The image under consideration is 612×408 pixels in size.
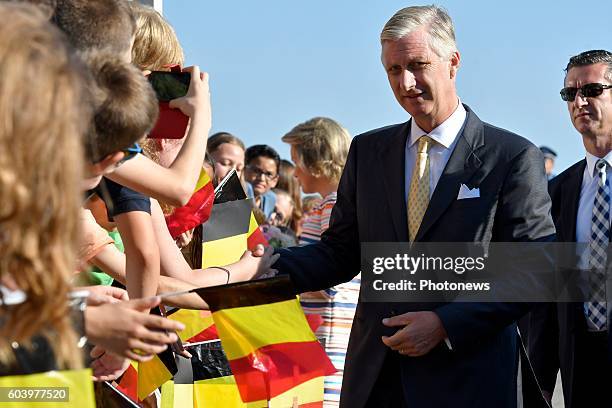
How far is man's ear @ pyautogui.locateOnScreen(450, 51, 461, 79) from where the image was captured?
4875 millimetres

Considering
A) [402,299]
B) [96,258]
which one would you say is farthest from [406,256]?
[96,258]

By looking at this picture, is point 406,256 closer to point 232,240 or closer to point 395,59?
point 395,59

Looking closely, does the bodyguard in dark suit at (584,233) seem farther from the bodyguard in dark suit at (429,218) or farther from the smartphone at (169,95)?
the smartphone at (169,95)

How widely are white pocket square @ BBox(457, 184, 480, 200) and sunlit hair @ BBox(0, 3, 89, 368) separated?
101 inches

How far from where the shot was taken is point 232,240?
18.3 feet

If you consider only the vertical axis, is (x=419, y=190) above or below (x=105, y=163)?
above

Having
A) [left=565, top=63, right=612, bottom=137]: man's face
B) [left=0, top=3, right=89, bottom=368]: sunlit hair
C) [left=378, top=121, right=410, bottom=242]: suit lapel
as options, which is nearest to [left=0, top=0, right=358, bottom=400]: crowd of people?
[left=0, top=3, right=89, bottom=368]: sunlit hair

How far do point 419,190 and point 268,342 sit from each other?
90 centimetres

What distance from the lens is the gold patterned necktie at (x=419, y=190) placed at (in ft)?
15.1

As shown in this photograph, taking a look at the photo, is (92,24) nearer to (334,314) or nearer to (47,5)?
(47,5)

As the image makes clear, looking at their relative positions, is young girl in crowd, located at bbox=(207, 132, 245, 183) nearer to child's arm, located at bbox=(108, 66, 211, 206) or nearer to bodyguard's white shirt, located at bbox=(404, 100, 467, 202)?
bodyguard's white shirt, located at bbox=(404, 100, 467, 202)

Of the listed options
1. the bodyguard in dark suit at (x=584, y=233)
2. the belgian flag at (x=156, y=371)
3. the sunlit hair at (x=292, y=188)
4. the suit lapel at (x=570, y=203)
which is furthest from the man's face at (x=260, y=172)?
the belgian flag at (x=156, y=371)

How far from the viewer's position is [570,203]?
20.0ft

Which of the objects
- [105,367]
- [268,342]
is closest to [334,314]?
[268,342]
